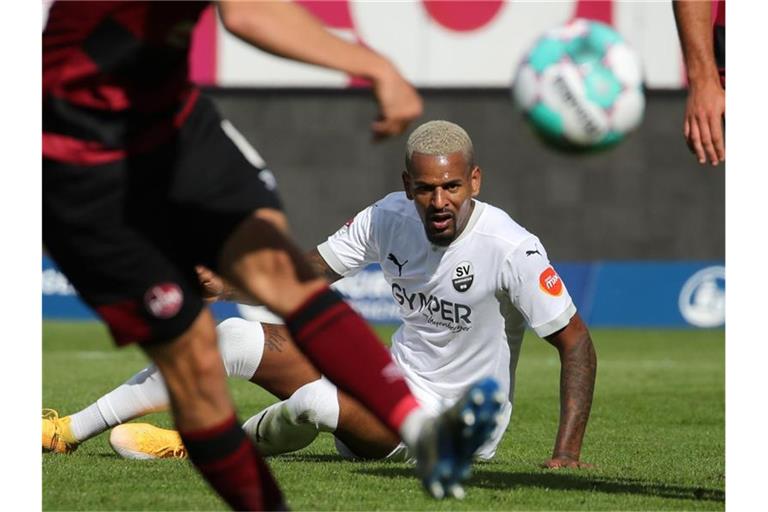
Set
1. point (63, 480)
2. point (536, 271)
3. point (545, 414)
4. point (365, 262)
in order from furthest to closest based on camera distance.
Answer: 1. point (545, 414)
2. point (365, 262)
3. point (536, 271)
4. point (63, 480)

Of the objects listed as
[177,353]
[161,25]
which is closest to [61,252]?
[177,353]

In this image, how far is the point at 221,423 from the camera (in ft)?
13.3

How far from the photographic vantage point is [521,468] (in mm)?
6211

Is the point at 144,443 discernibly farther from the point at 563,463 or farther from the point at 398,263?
the point at 563,463

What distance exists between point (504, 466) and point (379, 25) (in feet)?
44.7

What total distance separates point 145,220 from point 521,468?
9.08 ft

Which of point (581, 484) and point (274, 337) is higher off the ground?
point (274, 337)

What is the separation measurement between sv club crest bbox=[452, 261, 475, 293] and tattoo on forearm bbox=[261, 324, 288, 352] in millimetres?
806

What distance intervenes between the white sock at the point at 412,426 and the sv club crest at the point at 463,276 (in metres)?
2.45

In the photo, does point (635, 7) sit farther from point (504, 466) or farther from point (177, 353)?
point (177, 353)

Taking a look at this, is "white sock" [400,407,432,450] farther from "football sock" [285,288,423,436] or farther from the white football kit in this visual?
the white football kit

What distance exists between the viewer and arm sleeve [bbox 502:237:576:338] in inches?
231

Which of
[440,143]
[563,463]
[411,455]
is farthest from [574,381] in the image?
[440,143]

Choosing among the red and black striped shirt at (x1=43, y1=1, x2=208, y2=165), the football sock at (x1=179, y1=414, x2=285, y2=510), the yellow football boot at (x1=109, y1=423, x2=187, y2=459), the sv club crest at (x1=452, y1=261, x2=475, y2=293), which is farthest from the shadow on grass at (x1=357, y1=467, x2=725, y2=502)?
the red and black striped shirt at (x1=43, y1=1, x2=208, y2=165)
